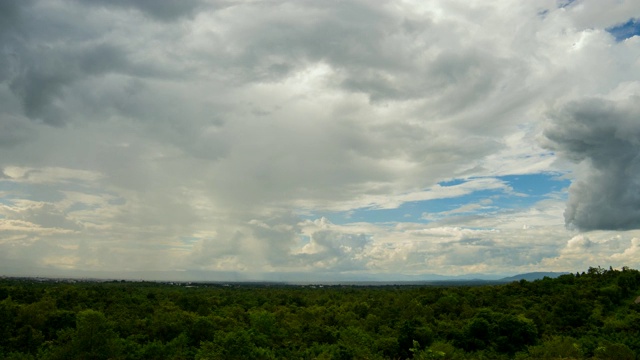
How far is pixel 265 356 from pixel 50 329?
4190 centimetres

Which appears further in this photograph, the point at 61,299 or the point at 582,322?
the point at 61,299

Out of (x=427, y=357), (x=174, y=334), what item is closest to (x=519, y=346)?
(x=427, y=357)

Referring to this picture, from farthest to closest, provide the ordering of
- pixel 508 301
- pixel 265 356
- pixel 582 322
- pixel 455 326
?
1. pixel 508 301
2. pixel 582 322
3. pixel 455 326
4. pixel 265 356

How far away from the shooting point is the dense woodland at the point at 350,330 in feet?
135

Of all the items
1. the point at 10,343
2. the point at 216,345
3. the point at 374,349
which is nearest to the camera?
the point at 216,345

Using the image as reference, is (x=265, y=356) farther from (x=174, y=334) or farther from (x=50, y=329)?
(x=50, y=329)

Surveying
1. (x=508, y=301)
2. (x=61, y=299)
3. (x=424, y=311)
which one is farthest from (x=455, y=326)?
(x=61, y=299)

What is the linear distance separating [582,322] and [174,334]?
57.9 meters

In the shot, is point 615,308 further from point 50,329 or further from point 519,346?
point 50,329

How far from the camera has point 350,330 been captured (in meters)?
52.1

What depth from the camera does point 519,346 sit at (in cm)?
5809

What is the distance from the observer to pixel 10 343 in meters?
54.5

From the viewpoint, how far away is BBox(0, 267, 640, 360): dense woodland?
4103 centimetres

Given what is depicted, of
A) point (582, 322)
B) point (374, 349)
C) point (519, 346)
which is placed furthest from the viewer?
point (582, 322)
